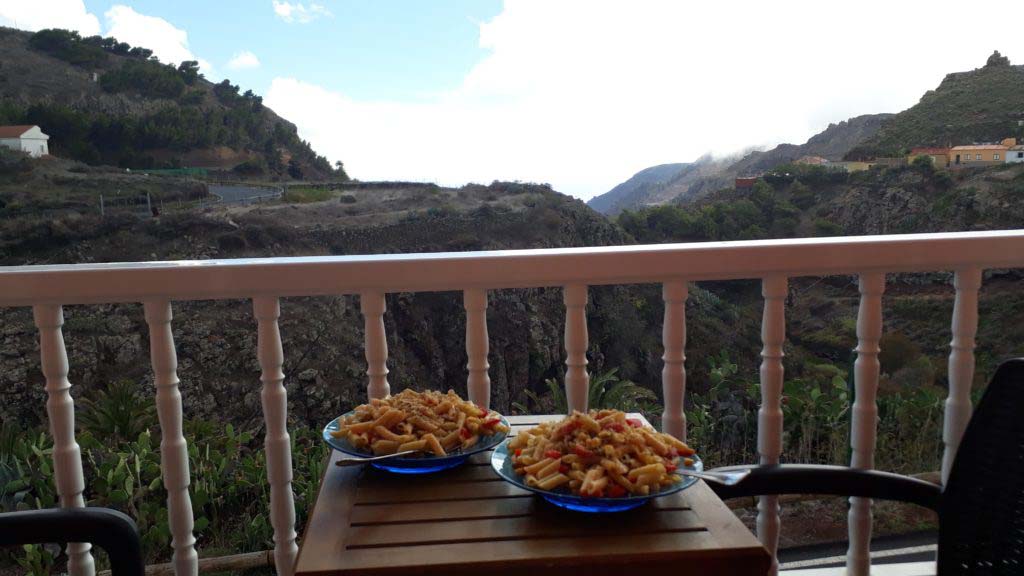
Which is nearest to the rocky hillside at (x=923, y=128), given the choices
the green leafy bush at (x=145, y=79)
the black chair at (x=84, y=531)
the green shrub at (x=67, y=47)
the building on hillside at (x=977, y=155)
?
the building on hillside at (x=977, y=155)

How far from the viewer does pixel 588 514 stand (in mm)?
929

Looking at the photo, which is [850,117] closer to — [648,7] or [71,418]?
[648,7]

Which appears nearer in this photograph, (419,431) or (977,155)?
(419,431)

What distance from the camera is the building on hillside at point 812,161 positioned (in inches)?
189

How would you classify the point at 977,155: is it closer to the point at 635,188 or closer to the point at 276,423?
the point at 635,188

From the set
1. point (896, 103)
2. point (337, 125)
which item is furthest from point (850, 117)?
point (337, 125)

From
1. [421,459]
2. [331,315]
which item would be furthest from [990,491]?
[331,315]

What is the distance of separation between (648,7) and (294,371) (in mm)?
6814

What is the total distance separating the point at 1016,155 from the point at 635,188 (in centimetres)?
271

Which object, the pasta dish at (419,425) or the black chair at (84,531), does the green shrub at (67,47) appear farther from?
the pasta dish at (419,425)

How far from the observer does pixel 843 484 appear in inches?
44.0

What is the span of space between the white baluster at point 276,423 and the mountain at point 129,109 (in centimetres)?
905

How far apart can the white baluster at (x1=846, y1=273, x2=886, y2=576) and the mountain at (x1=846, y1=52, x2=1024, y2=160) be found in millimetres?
3444

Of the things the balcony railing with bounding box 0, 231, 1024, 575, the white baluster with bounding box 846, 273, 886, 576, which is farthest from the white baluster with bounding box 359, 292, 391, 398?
the white baluster with bounding box 846, 273, 886, 576
